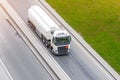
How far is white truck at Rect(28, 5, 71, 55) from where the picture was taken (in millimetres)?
51906

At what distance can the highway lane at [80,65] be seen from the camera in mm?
48531

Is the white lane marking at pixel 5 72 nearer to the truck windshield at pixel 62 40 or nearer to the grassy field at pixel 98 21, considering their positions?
the truck windshield at pixel 62 40

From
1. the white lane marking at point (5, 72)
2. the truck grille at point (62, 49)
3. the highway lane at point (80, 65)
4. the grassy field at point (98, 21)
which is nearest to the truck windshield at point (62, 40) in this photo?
the truck grille at point (62, 49)

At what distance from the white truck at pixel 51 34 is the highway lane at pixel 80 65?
3.92 ft

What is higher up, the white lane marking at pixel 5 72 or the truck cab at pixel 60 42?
the white lane marking at pixel 5 72

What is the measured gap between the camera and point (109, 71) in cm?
4956

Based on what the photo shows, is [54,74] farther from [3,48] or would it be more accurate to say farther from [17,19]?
[17,19]

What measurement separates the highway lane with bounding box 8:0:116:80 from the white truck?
1.19 m

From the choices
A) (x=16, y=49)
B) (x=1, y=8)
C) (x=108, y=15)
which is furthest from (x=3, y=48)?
(x=108, y=15)

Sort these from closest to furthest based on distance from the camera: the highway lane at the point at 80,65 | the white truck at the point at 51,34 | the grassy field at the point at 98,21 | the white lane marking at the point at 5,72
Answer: the white lane marking at the point at 5,72 → the highway lane at the point at 80,65 → the white truck at the point at 51,34 → the grassy field at the point at 98,21

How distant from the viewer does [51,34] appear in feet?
173

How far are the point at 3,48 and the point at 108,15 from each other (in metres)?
18.1

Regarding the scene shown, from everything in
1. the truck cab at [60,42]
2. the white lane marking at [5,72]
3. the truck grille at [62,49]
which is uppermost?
the white lane marking at [5,72]

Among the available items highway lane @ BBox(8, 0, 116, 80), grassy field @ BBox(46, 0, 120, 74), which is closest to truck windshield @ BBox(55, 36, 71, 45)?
highway lane @ BBox(8, 0, 116, 80)
